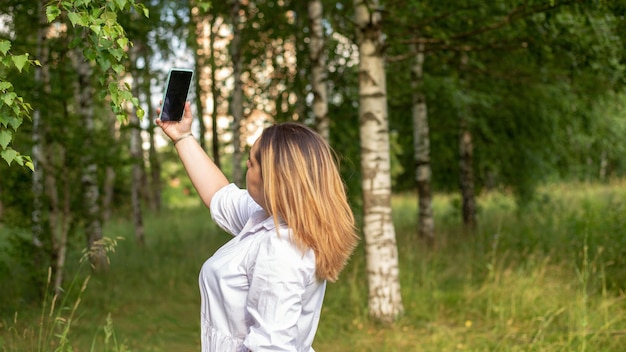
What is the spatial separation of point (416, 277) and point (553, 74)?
12.9 ft

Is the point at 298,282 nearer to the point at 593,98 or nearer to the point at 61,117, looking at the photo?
the point at 61,117

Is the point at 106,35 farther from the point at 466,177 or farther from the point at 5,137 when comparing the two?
the point at 466,177

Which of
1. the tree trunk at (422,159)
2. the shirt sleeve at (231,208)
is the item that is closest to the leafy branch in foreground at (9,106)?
the shirt sleeve at (231,208)

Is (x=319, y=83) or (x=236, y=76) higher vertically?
(x=236, y=76)

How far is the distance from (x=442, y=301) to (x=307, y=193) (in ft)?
18.4

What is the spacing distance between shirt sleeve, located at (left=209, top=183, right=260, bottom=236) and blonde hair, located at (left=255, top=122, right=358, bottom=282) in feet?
1.69

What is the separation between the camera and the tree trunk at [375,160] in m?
6.83

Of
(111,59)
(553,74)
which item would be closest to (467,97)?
(553,74)

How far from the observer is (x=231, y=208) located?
289 centimetres

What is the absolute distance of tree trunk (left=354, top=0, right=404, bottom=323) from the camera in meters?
6.83

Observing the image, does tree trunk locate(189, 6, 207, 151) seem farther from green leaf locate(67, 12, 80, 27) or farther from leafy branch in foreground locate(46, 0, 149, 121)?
green leaf locate(67, 12, 80, 27)

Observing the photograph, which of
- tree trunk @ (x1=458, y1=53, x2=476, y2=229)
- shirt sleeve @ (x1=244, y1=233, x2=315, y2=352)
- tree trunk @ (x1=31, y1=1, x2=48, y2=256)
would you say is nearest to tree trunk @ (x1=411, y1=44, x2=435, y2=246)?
tree trunk @ (x1=458, y1=53, x2=476, y2=229)

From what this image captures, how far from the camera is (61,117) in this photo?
774 centimetres

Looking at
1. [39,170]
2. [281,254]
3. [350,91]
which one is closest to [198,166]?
[281,254]
